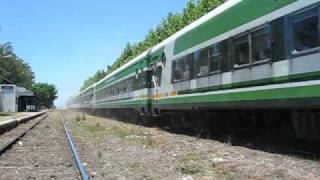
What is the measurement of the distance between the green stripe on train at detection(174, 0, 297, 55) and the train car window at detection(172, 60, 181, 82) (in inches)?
33.0

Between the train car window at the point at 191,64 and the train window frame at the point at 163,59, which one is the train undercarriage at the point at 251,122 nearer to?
the train car window at the point at 191,64

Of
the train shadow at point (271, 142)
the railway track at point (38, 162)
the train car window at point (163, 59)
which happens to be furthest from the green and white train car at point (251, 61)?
the railway track at point (38, 162)

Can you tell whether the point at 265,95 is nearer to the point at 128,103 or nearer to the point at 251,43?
the point at 251,43

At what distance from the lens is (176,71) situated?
848 inches

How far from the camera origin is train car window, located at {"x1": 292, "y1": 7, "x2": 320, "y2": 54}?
444 inches

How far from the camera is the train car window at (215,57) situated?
53.7 feet

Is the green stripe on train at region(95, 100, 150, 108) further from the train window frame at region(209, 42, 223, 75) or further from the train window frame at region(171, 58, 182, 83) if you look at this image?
the train window frame at region(209, 42, 223, 75)

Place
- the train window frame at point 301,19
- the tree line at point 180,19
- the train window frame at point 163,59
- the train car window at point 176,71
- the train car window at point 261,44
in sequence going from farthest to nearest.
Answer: the tree line at point 180,19 < the train window frame at point 163,59 < the train car window at point 176,71 < the train car window at point 261,44 < the train window frame at point 301,19

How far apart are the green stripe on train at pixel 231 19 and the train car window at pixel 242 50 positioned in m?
0.35

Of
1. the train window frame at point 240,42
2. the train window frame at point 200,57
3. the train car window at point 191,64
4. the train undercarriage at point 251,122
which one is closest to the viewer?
the train undercarriage at point 251,122

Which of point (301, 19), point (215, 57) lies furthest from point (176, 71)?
point (301, 19)

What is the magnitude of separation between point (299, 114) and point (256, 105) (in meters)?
1.25

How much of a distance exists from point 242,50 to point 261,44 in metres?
1.13

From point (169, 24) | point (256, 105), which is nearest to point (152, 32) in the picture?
point (169, 24)
